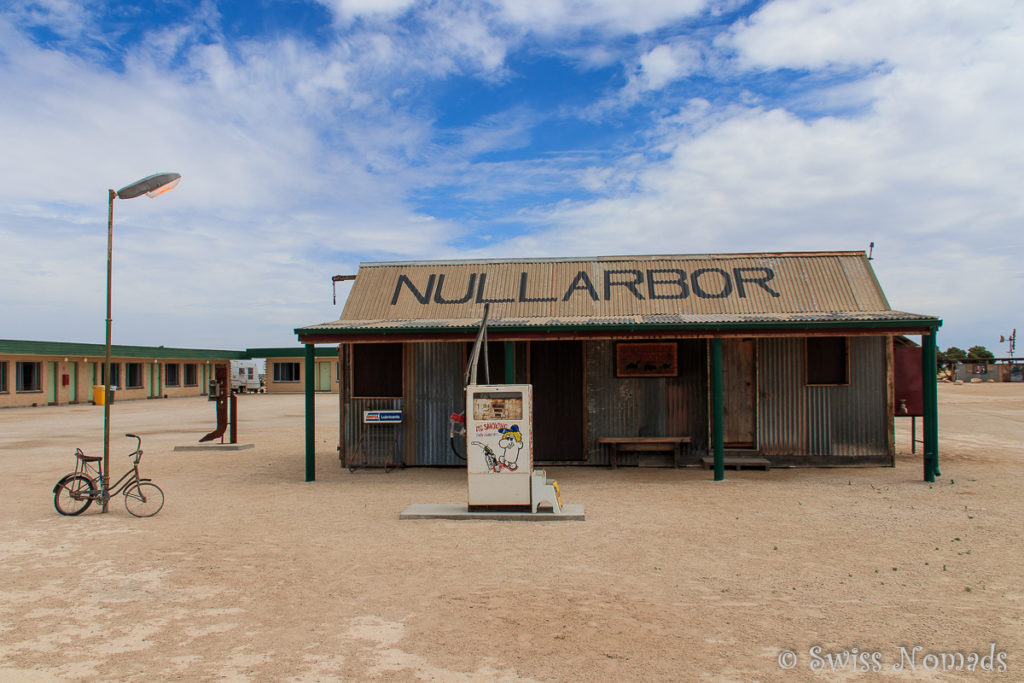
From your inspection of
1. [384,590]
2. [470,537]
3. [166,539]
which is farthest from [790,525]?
[166,539]

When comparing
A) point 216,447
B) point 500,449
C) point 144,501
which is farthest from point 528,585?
point 216,447

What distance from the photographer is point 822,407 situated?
44.2 feet

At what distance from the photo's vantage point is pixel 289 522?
9.07 meters

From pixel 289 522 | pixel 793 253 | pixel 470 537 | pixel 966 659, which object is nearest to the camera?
pixel 966 659

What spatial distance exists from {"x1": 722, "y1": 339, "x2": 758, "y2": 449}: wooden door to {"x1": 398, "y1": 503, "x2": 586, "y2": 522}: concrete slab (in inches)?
210

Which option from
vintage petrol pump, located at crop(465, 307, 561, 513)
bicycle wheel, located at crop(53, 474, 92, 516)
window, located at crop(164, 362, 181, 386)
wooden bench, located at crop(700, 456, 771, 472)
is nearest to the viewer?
vintage petrol pump, located at crop(465, 307, 561, 513)

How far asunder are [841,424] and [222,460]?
511 inches

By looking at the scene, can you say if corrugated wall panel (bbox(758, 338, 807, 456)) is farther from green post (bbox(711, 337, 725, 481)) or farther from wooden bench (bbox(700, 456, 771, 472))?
green post (bbox(711, 337, 725, 481))

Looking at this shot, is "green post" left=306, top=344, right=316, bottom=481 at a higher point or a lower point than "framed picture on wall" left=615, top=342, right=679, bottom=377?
lower

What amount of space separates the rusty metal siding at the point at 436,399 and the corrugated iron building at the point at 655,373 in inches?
0.9

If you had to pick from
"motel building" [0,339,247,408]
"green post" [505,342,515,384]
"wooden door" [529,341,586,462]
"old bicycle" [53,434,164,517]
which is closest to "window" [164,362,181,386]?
"motel building" [0,339,247,408]

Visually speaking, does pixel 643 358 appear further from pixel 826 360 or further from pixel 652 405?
pixel 826 360

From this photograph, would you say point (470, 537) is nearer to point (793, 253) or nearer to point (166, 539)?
point (166, 539)

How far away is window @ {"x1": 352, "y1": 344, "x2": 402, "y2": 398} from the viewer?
1406 cm
